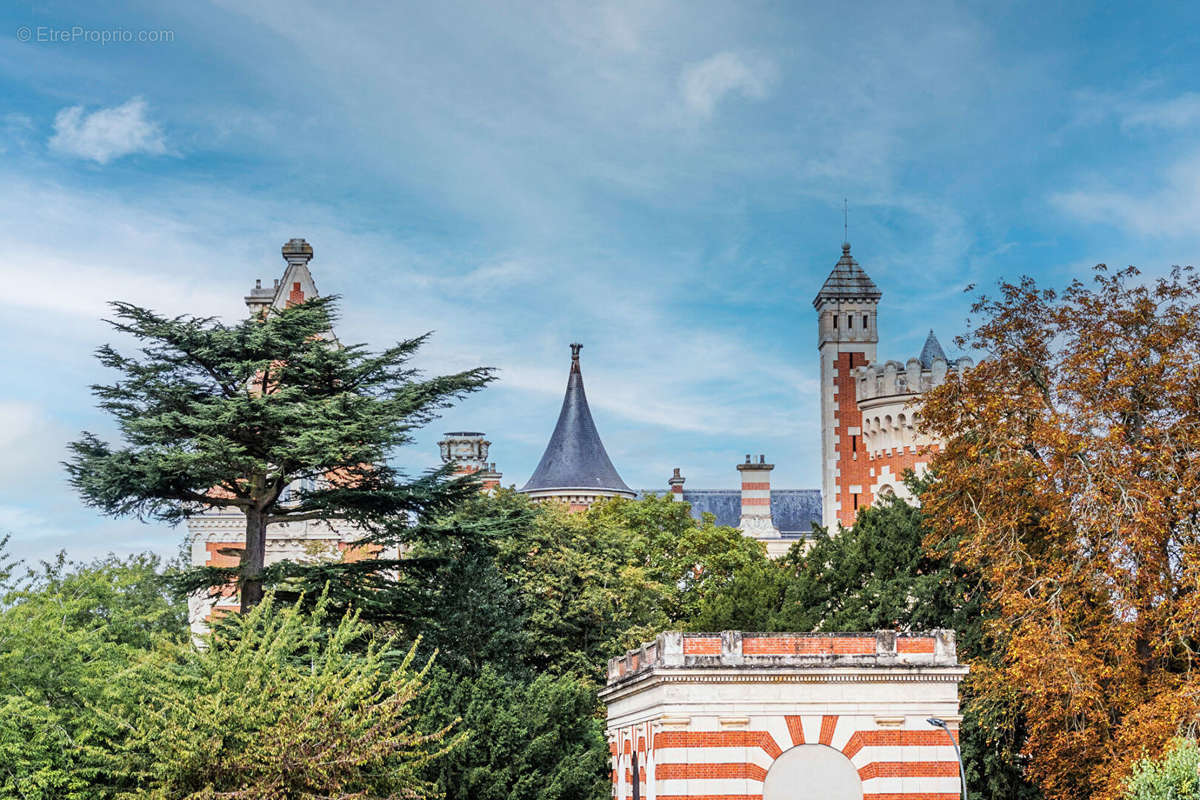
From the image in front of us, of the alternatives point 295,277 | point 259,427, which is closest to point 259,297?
point 295,277

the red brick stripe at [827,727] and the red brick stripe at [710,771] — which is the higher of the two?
the red brick stripe at [827,727]

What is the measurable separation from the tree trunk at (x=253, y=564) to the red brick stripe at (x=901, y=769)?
1468cm

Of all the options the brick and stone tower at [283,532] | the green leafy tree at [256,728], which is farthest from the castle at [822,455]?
the green leafy tree at [256,728]

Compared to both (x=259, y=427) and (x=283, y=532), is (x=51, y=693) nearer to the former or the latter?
(x=259, y=427)

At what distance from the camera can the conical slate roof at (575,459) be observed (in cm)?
6919

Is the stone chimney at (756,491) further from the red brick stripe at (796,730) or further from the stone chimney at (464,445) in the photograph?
the red brick stripe at (796,730)

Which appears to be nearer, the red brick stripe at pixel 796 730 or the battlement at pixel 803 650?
the red brick stripe at pixel 796 730

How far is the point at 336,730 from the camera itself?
83.5 ft

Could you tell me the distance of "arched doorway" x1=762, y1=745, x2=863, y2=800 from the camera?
2552 cm

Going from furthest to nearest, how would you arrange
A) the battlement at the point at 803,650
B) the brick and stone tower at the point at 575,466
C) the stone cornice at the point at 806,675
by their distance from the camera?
the brick and stone tower at the point at 575,466 → the battlement at the point at 803,650 → the stone cornice at the point at 806,675

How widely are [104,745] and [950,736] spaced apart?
16443mm

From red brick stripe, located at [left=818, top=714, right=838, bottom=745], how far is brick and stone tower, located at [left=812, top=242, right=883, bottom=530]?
112ft

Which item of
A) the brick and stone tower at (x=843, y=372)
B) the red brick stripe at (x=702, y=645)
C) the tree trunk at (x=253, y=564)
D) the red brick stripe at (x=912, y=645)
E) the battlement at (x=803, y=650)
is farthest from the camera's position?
the brick and stone tower at (x=843, y=372)

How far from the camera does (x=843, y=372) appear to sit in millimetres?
61938
